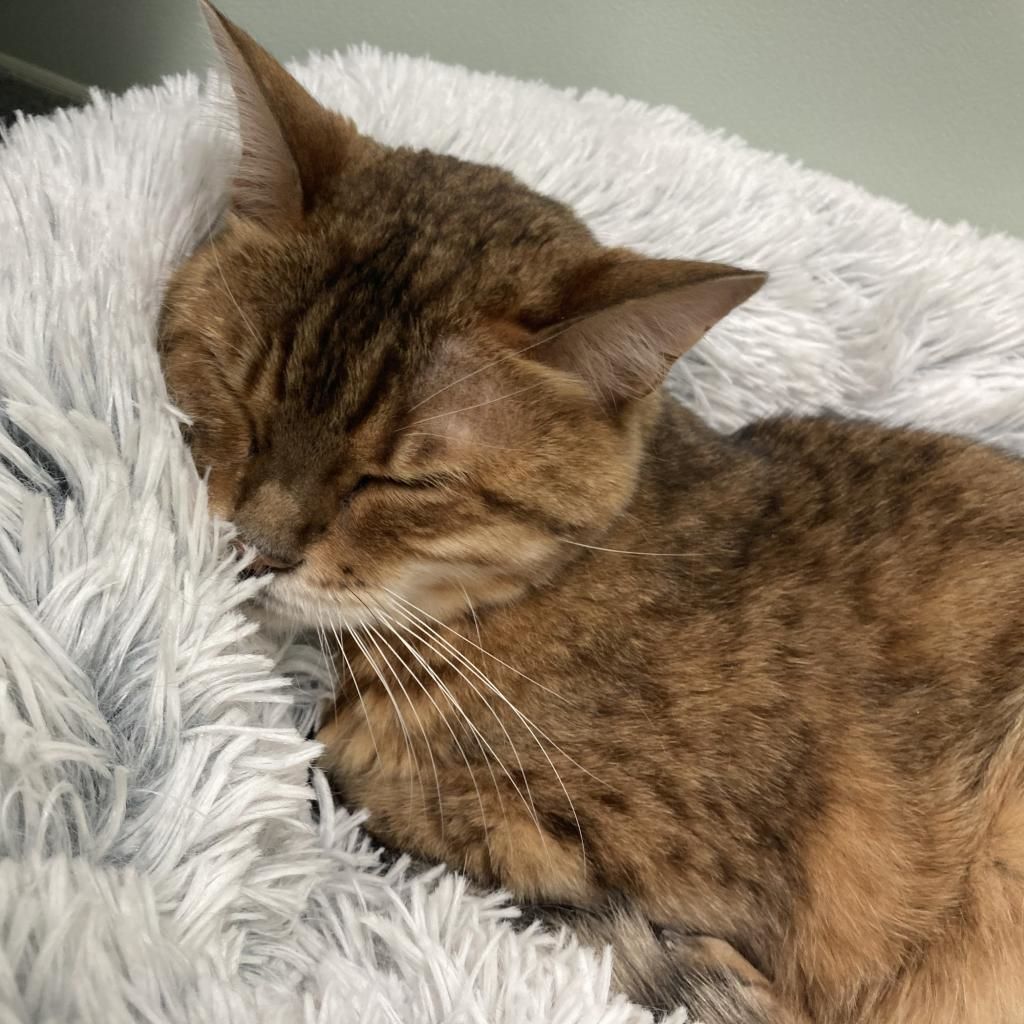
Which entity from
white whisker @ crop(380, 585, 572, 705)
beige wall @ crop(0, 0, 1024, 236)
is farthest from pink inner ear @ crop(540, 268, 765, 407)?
beige wall @ crop(0, 0, 1024, 236)

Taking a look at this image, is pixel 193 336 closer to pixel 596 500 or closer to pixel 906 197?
pixel 596 500

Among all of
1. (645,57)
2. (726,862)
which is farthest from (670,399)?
(645,57)

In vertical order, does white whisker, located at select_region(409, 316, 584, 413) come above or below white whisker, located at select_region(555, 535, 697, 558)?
above

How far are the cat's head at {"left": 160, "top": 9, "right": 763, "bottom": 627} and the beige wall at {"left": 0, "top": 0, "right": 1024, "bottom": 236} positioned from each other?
3.03ft

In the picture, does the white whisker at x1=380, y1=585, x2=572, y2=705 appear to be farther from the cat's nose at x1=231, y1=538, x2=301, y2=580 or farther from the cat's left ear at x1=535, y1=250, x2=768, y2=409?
the cat's left ear at x1=535, y1=250, x2=768, y2=409

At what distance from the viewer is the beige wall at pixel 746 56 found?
5.07 ft

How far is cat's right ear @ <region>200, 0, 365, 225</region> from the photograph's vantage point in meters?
0.81

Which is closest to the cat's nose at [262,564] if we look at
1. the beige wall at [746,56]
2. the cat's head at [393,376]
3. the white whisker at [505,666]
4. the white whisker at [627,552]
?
the cat's head at [393,376]

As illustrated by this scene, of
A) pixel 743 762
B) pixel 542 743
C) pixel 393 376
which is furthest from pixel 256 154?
pixel 743 762

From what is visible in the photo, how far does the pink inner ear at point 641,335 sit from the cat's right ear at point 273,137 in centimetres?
28

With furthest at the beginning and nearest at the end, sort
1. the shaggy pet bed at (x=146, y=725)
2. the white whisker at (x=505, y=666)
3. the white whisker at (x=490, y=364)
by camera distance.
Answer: the white whisker at (x=505, y=666), the white whisker at (x=490, y=364), the shaggy pet bed at (x=146, y=725)

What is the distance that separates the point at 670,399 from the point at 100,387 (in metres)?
0.62

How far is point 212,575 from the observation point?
31.4 inches

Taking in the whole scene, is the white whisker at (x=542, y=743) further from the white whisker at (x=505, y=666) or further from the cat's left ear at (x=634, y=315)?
the cat's left ear at (x=634, y=315)
